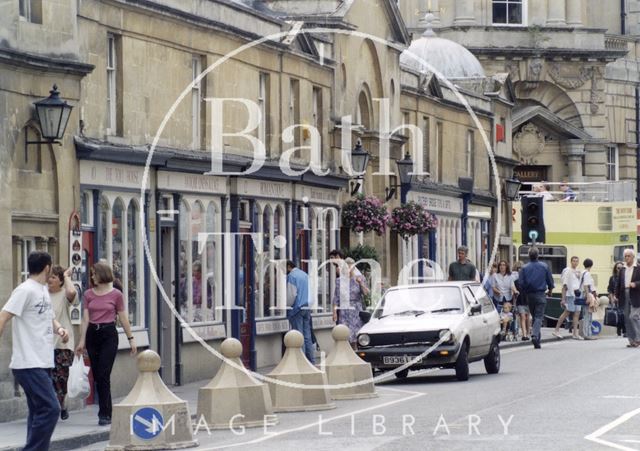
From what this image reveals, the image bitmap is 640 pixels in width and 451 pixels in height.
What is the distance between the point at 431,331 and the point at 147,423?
9.21m

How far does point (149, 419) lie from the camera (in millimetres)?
18562

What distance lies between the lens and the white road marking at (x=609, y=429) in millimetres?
17328

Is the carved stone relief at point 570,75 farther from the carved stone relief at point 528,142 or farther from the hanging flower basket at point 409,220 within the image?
the hanging flower basket at point 409,220

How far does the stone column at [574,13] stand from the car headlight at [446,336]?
4922 centimetres

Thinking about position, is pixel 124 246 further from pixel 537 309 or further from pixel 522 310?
pixel 522 310

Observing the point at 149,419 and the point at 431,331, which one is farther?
the point at 431,331

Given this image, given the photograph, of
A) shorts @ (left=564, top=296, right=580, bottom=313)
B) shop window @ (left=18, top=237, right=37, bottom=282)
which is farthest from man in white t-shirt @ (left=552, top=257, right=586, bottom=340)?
shop window @ (left=18, top=237, right=37, bottom=282)

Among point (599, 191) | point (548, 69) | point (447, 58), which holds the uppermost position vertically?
point (548, 69)

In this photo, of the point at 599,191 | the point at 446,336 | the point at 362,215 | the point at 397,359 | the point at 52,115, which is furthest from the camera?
the point at 599,191

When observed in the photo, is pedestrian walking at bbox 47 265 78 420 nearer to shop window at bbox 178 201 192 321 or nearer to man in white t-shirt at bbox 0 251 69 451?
man in white t-shirt at bbox 0 251 69 451

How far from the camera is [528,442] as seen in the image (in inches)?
699

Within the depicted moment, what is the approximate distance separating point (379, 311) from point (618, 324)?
40.1ft

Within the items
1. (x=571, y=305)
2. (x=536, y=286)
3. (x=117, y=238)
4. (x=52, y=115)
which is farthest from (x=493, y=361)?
(x=571, y=305)

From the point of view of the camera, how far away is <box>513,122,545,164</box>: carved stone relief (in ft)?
242
